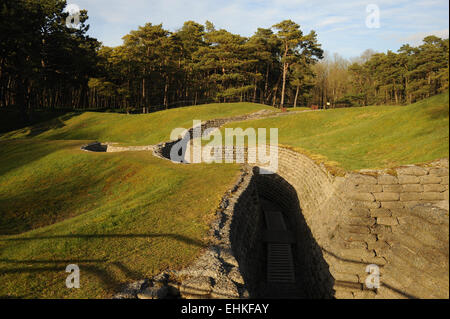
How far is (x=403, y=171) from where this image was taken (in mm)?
8859

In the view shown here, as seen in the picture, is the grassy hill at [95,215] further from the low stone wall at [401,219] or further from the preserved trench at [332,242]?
the low stone wall at [401,219]

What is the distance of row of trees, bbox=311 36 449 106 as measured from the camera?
125ft

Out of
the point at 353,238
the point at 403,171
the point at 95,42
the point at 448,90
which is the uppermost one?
the point at 95,42

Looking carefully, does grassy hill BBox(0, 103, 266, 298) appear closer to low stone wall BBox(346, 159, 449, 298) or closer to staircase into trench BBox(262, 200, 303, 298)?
low stone wall BBox(346, 159, 449, 298)

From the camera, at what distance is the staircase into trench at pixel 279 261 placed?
12.2 meters

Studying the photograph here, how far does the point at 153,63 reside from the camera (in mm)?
45500

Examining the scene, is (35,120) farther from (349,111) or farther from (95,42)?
(349,111)

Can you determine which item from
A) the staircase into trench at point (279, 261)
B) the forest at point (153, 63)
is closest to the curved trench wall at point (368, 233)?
the staircase into trench at point (279, 261)

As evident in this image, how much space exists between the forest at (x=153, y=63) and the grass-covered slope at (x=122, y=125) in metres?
5.83
